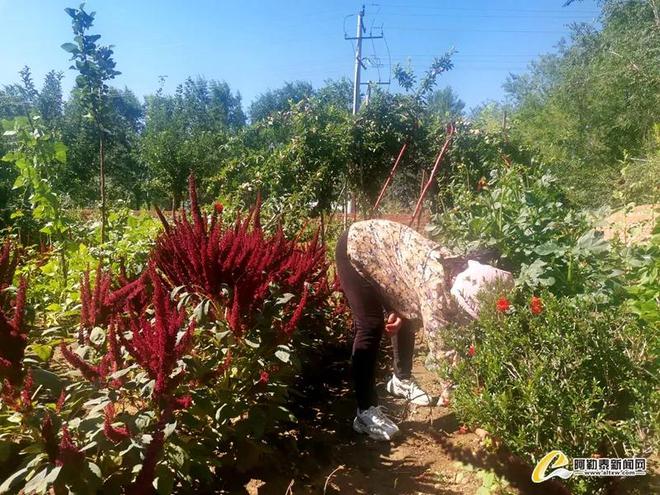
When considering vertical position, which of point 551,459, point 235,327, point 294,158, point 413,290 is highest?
point 294,158

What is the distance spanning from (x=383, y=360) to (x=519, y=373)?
6.01ft

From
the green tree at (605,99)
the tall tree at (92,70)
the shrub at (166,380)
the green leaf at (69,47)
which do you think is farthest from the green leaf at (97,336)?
the green tree at (605,99)

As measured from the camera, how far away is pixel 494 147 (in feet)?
16.9

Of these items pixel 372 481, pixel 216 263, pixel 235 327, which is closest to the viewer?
pixel 235 327

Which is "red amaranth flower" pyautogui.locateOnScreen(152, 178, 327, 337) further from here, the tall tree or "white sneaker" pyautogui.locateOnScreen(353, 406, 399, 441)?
the tall tree

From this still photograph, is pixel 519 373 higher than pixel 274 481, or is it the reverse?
pixel 519 373

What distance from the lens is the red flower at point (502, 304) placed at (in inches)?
73.8

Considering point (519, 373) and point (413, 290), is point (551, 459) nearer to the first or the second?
point (519, 373)

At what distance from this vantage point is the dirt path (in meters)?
1.97

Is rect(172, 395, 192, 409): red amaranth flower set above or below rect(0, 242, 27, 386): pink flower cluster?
below

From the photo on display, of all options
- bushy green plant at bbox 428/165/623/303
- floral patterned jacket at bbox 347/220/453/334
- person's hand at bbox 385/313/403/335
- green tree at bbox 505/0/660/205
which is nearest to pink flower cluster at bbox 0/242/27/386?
floral patterned jacket at bbox 347/220/453/334

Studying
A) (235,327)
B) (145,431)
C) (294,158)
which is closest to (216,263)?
(235,327)

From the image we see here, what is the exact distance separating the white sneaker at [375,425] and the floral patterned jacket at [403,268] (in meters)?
0.53

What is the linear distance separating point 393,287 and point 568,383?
35.0 inches
